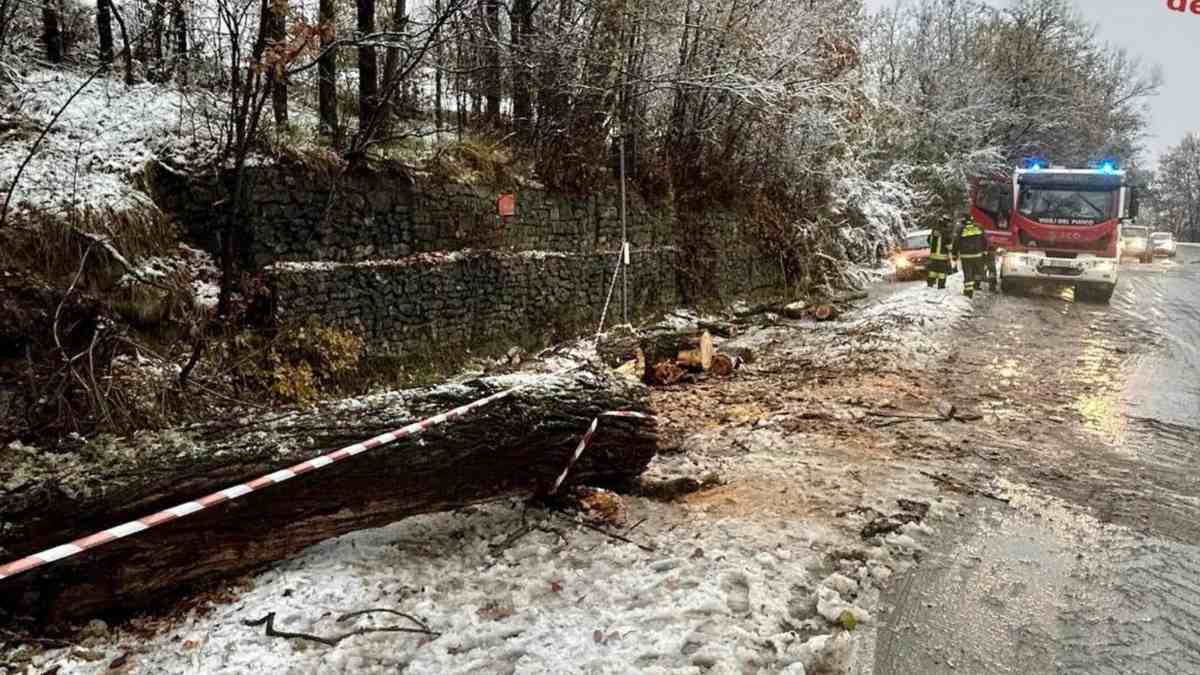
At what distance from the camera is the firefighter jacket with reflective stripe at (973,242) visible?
45.2 ft

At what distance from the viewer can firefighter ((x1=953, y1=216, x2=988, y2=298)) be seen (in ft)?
45.1

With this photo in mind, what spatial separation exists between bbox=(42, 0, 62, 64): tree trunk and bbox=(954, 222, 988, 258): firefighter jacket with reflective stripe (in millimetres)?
15019

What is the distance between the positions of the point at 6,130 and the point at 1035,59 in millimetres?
34985

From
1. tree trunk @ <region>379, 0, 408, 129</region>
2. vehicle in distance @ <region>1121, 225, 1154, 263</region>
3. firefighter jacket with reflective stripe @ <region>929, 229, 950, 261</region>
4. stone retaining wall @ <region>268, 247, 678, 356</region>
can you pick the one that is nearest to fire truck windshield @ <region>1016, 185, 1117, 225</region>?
firefighter jacket with reflective stripe @ <region>929, 229, 950, 261</region>

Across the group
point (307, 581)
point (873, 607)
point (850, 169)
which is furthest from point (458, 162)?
point (850, 169)

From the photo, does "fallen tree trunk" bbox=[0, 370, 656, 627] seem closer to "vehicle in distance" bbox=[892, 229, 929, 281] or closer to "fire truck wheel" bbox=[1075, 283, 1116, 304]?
"fire truck wheel" bbox=[1075, 283, 1116, 304]

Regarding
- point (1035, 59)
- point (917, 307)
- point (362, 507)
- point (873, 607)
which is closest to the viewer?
point (873, 607)

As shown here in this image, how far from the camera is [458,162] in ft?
31.6

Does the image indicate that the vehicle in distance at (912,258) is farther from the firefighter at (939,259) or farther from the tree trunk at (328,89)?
the tree trunk at (328,89)

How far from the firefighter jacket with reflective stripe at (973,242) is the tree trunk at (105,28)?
Answer: 14520mm

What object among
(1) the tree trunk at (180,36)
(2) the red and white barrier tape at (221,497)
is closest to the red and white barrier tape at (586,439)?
(2) the red and white barrier tape at (221,497)

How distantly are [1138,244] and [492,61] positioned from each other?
102 ft

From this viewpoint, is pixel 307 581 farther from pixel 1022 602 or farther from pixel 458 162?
pixel 458 162

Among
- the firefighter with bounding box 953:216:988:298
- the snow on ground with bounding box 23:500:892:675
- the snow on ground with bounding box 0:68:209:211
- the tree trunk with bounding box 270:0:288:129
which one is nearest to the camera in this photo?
the snow on ground with bounding box 23:500:892:675
